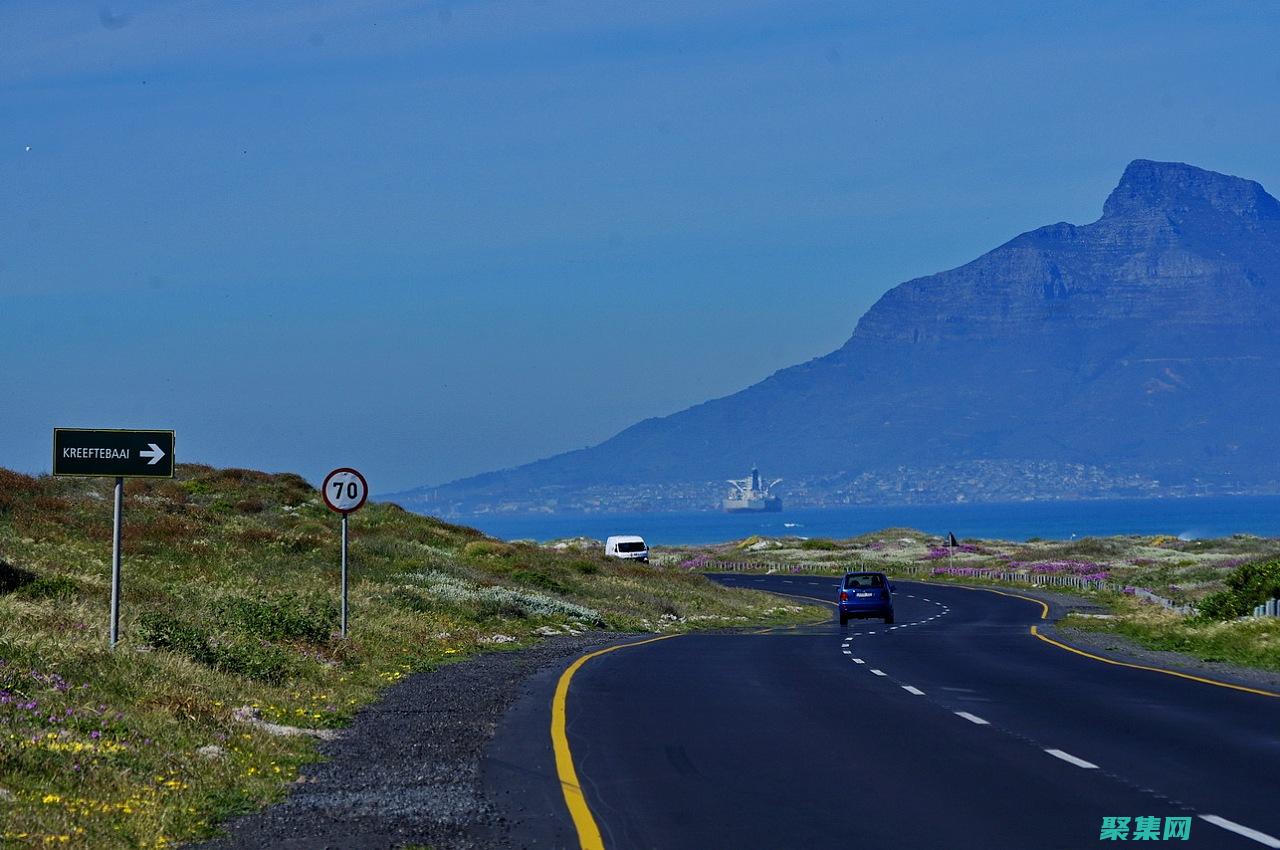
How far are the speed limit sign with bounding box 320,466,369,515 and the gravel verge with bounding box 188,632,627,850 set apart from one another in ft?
20.9

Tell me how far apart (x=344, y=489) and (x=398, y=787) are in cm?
1501

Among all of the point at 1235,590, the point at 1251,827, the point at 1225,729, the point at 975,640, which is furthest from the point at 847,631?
the point at 1251,827

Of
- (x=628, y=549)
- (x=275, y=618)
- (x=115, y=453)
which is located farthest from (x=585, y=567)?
(x=115, y=453)

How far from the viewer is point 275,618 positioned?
25.2 m

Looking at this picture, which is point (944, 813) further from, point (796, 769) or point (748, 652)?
point (748, 652)

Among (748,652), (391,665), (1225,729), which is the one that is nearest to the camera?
(1225,729)

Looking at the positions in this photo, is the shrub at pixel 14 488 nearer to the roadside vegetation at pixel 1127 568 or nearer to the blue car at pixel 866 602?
the blue car at pixel 866 602

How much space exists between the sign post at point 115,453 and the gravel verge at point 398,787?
3745mm

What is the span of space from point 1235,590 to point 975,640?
6503mm

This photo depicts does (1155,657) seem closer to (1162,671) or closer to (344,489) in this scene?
(1162,671)

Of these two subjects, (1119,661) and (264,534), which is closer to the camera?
(1119,661)

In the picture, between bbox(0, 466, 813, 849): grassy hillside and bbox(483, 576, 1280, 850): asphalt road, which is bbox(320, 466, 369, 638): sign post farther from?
bbox(483, 576, 1280, 850): asphalt road

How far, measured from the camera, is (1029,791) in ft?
41.0

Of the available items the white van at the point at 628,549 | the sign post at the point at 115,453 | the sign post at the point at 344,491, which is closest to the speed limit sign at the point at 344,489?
the sign post at the point at 344,491
